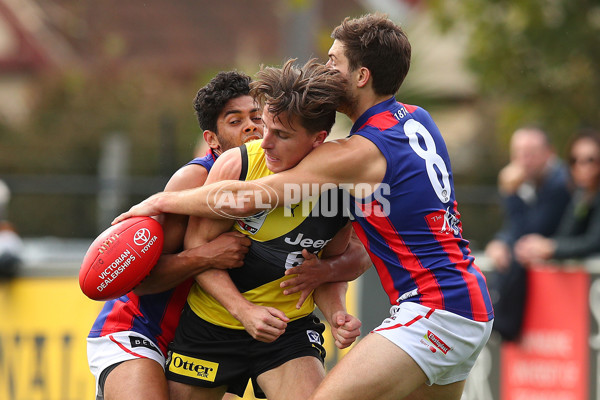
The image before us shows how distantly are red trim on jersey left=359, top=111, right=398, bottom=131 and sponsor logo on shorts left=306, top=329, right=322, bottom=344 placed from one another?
1.12 m

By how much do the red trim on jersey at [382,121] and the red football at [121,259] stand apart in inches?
46.5

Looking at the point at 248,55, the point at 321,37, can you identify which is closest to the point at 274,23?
the point at 248,55

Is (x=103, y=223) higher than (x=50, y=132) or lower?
lower

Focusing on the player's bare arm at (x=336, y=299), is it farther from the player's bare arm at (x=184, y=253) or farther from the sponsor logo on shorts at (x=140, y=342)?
the sponsor logo on shorts at (x=140, y=342)

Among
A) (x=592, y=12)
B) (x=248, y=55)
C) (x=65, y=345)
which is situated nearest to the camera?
(x=65, y=345)

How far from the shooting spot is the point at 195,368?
455 cm

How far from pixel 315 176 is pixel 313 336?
958 mm

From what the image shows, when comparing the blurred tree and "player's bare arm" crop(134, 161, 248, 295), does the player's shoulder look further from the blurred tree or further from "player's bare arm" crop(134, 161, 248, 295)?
the blurred tree

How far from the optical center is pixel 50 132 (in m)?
19.6

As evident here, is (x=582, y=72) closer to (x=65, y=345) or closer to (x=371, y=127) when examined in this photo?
(x=65, y=345)

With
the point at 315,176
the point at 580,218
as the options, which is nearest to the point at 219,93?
the point at 315,176

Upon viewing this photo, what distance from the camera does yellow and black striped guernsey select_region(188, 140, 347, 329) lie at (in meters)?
4.39

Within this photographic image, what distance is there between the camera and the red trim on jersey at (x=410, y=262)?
4.25 meters

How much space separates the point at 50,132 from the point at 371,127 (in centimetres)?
1646
